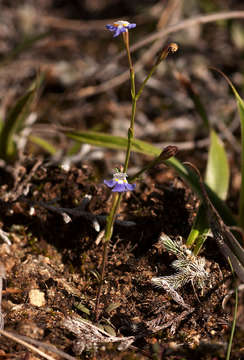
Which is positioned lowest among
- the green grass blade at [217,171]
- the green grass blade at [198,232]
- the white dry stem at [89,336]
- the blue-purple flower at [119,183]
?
the white dry stem at [89,336]

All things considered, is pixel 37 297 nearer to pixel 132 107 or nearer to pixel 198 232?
pixel 198 232

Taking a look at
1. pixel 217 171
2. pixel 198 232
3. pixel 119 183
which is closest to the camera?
pixel 119 183

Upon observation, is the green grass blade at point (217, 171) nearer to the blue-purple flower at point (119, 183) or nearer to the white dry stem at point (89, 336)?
the blue-purple flower at point (119, 183)

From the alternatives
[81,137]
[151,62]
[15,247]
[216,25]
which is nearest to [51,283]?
[15,247]

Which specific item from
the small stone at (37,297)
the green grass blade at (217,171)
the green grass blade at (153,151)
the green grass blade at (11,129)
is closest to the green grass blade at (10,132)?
the green grass blade at (11,129)

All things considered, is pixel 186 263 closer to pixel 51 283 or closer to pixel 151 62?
pixel 51 283

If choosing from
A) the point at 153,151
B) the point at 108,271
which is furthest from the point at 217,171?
the point at 108,271

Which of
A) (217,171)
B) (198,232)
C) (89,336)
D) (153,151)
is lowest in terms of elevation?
(89,336)
